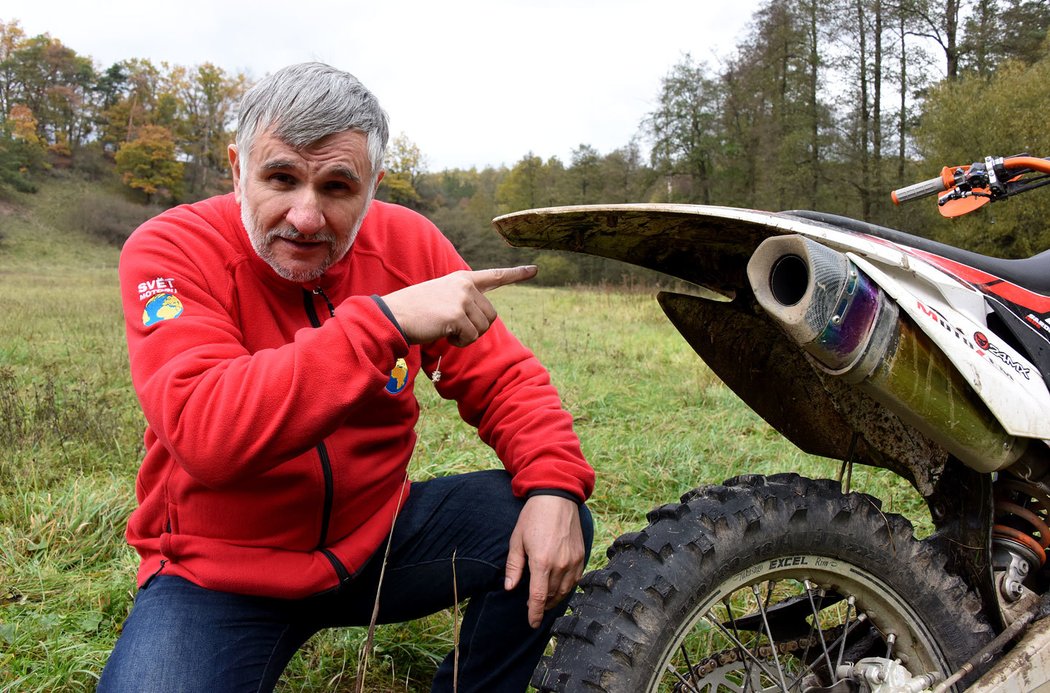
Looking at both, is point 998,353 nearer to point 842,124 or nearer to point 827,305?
point 827,305

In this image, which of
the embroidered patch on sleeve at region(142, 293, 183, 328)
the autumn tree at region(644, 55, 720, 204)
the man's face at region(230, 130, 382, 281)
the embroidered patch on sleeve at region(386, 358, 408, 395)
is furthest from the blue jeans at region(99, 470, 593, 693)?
the autumn tree at region(644, 55, 720, 204)

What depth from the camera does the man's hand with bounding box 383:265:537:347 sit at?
1381 millimetres

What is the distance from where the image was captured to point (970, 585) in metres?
1.52

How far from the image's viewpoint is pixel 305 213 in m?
1.61

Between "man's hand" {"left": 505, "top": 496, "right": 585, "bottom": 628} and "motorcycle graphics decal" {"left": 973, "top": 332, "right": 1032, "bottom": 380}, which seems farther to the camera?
"man's hand" {"left": 505, "top": 496, "right": 585, "bottom": 628}

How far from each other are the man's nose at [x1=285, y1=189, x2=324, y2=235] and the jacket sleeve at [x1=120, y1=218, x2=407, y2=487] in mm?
311

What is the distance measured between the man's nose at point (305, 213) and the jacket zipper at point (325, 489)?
0.63 ft

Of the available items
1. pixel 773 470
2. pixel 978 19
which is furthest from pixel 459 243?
pixel 773 470

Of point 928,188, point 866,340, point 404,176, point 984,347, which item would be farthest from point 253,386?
point 404,176

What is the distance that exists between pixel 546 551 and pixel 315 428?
630 millimetres

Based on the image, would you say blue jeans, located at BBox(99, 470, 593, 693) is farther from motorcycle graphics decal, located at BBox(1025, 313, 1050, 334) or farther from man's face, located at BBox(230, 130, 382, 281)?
motorcycle graphics decal, located at BBox(1025, 313, 1050, 334)

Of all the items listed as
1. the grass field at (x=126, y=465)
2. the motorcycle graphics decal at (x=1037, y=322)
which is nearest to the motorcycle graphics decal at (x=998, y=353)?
the motorcycle graphics decal at (x=1037, y=322)

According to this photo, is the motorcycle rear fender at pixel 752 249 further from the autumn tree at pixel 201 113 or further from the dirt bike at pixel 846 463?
the autumn tree at pixel 201 113

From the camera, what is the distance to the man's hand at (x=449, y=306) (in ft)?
4.53
